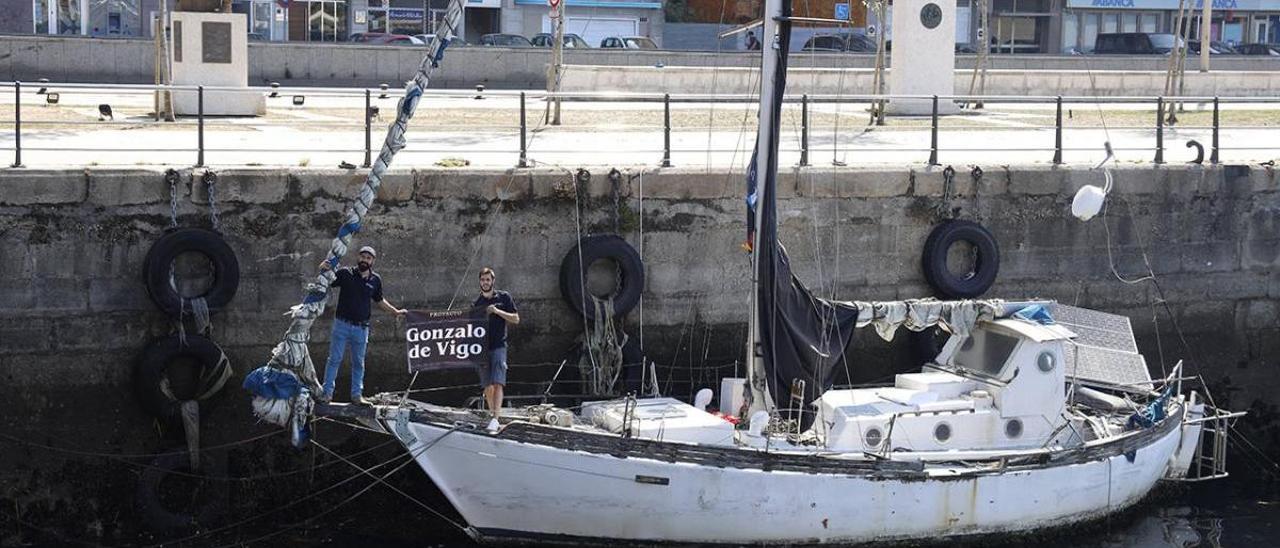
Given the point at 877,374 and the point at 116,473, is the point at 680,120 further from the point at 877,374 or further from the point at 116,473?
the point at 116,473

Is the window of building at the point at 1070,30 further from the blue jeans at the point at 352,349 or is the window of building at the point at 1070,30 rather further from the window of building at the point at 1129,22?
the blue jeans at the point at 352,349

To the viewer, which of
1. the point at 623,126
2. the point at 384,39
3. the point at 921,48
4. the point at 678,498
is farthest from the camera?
the point at 384,39

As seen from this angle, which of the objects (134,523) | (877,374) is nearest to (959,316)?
(877,374)

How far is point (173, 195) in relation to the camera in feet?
51.4

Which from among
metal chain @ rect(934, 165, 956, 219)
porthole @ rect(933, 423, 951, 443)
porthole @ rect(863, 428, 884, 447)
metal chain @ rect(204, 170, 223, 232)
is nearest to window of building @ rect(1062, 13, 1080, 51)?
metal chain @ rect(934, 165, 956, 219)

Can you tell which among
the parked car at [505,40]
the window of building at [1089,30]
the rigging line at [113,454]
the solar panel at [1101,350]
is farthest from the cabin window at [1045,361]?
the window of building at [1089,30]

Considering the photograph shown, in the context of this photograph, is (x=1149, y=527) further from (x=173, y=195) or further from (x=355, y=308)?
(x=173, y=195)

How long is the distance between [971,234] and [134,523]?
890 centimetres

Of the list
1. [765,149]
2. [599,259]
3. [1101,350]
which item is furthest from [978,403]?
[599,259]

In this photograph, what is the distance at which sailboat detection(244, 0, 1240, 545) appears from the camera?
14.4 metres

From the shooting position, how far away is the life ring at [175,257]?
606 inches

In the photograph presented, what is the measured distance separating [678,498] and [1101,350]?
4.95m

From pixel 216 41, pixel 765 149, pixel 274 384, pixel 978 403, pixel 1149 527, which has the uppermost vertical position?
pixel 216 41

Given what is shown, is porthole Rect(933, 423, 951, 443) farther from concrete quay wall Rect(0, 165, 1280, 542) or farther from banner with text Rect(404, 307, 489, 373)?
banner with text Rect(404, 307, 489, 373)
